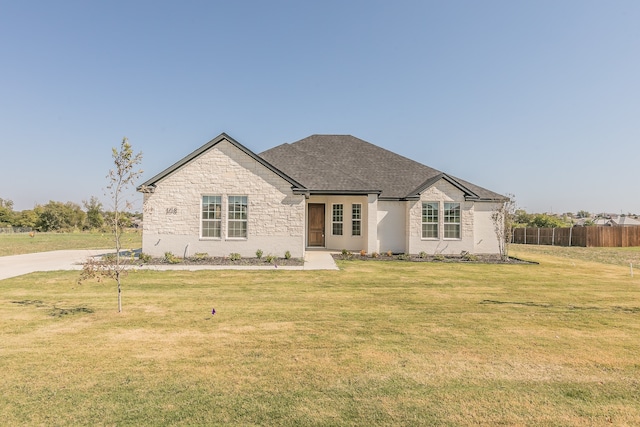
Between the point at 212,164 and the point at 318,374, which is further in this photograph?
the point at 212,164

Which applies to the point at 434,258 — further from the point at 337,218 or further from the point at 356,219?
the point at 337,218

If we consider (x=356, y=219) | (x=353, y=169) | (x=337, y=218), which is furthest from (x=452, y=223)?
(x=353, y=169)

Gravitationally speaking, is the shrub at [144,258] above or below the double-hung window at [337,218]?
below

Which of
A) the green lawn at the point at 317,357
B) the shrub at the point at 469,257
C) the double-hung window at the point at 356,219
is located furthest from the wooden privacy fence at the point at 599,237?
the green lawn at the point at 317,357

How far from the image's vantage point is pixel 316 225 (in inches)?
835

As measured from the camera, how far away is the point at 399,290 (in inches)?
389

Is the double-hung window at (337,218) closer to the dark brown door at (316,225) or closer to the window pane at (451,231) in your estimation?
the dark brown door at (316,225)

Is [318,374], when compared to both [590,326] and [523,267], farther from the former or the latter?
[523,267]

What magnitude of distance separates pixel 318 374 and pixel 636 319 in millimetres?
7419

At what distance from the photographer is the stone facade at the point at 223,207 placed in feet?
53.5

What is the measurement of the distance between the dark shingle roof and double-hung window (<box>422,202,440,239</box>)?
1.29 meters

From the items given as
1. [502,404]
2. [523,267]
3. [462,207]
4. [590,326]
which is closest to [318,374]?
[502,404]

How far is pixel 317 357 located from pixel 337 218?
1592cm

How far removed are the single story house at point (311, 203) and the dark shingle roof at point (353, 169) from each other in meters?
0.07
